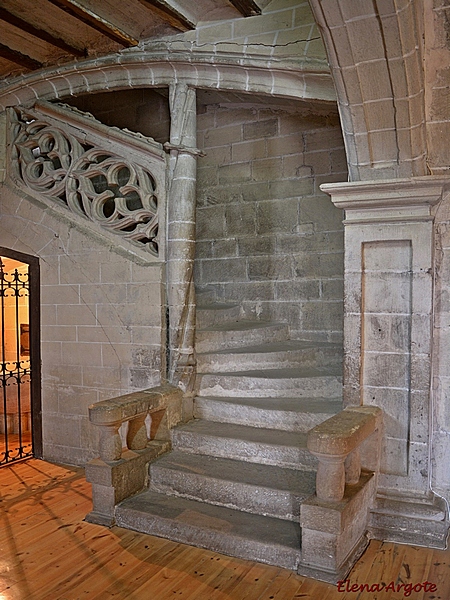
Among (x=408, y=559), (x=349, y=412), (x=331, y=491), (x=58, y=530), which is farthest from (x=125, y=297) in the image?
(x=408, y=559)

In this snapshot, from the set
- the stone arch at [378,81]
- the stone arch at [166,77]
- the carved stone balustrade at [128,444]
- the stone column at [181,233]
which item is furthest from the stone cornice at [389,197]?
the carved stone balustrade at [128,444]

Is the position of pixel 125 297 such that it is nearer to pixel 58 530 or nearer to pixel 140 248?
pixel 140 248

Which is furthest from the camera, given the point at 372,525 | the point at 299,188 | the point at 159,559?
the point at 299,188

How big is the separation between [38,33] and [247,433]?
332cm

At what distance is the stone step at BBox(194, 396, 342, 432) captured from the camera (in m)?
3.51

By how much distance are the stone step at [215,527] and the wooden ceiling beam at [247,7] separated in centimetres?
331

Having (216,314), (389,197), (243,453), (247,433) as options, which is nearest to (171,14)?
(389,197)

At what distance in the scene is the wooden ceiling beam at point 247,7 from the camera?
3.52m

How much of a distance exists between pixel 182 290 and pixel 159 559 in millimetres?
1810

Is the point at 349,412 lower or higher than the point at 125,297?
lower

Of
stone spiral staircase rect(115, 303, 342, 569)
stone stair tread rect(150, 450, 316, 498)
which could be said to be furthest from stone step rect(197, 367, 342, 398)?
stone stair tread rect(150, 450, 316, 498)

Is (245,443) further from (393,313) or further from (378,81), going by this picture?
(378,81)

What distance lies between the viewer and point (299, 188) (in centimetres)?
501

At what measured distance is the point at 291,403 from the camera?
376cm
